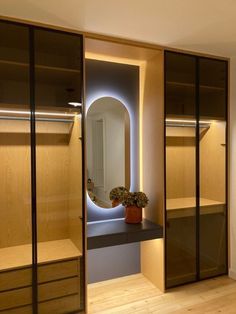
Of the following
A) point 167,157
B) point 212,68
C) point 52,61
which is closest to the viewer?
point 52,61

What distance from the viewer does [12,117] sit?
8.02 feet

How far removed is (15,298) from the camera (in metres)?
2.32

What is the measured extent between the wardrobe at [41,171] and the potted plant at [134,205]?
654 millimetres

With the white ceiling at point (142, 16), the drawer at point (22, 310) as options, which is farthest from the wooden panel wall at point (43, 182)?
the white ceiling at point (142, 16)

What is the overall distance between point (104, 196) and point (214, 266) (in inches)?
63.8

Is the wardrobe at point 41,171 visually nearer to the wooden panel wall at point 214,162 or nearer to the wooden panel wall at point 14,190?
the wooden panel wall at point 14,190

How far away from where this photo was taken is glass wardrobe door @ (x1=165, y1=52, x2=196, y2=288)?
2.99 metres

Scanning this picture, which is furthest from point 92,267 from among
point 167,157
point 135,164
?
point 167,157

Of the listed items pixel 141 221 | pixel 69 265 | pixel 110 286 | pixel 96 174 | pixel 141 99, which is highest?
pixel 141 99

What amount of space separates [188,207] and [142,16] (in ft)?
6.76

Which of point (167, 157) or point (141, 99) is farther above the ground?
point (141, 99)

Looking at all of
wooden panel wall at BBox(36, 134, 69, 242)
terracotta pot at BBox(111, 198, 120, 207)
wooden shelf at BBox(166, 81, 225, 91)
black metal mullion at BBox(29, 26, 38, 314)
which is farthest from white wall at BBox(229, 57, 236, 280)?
black metal mullion at BBox(29, 26, 38, 314)

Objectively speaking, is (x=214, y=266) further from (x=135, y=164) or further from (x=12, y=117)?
(x=12, y=117)

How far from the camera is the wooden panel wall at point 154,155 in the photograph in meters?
2.95
